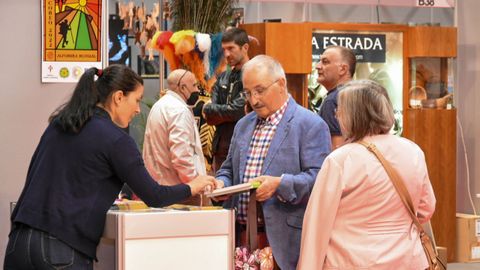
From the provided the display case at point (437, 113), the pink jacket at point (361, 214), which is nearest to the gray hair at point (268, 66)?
the pink jacket at point (361, 214)

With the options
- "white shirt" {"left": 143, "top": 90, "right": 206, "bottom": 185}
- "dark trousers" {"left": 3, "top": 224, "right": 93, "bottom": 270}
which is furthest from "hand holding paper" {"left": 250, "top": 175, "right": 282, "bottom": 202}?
"white shirt" {"left": 143, "top": 90, "right": 206, "bottom": 185}

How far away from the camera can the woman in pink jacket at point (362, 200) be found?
398cm

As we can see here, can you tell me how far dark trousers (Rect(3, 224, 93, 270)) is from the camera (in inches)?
149

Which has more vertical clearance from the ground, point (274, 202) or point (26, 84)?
point (26, 84)

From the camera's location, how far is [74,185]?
3826mm

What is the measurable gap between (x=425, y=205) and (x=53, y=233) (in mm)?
1594

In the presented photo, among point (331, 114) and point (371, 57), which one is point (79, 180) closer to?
point (331, 114)

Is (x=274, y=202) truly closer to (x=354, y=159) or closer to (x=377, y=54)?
(x=354, y=159)

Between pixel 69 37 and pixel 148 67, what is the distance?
2.61 meters

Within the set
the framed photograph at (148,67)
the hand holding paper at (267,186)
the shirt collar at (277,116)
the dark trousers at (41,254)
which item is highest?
the framed photograph at (148,67)

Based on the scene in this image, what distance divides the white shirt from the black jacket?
204 millimetres

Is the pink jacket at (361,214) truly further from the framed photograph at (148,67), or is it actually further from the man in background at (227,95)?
the framed photograph at (148,67)

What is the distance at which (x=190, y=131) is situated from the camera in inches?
264

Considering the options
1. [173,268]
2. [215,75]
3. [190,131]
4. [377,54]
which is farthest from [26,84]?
[377,54]
